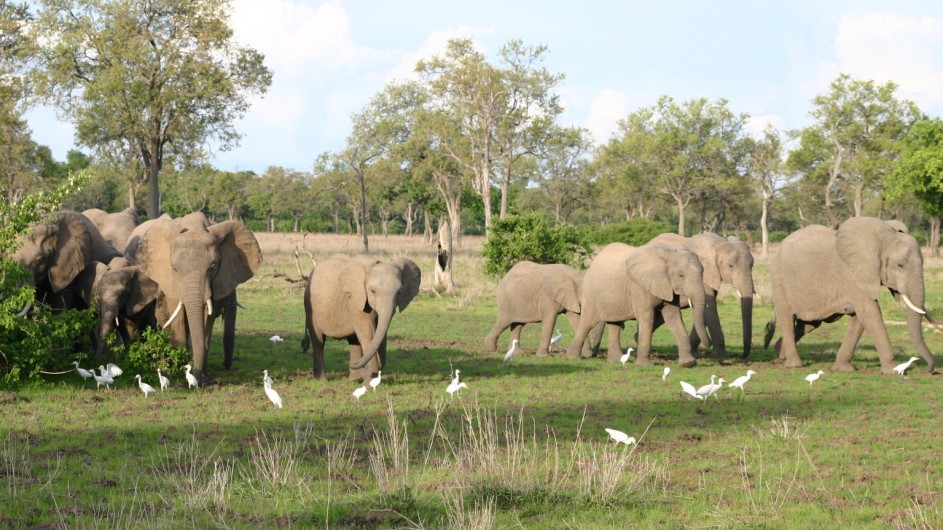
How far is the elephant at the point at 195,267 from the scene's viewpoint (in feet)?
49.6

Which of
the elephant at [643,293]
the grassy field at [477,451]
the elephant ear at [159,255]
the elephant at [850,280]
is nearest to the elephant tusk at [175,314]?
the elephant ear at [159,255]

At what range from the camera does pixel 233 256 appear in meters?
16.2

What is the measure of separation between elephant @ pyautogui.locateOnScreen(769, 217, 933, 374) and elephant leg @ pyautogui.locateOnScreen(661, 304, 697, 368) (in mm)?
1934

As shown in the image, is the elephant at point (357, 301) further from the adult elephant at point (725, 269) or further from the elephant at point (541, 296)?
the adult elephant at point (725, 269)

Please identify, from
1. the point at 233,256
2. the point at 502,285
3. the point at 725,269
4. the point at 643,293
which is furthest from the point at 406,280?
the point at 725,269

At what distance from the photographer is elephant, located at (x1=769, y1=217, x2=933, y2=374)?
1828cm

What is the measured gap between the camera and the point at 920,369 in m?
19.0

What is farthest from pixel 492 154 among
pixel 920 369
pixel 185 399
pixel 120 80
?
pixel 185 399

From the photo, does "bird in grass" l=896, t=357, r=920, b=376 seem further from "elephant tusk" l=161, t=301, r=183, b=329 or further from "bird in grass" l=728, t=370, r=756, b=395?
"elephant tusk" l=161, t=301, r=183, b=329

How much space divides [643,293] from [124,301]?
364 inches

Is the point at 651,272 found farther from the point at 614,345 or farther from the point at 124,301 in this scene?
the point at 124,301

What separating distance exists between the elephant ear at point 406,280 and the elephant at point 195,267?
2099 millimetres

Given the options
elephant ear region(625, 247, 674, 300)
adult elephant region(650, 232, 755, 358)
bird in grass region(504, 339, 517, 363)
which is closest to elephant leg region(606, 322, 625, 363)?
elephant ear region(625, 247, 674, 300)

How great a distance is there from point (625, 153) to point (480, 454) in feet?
253
